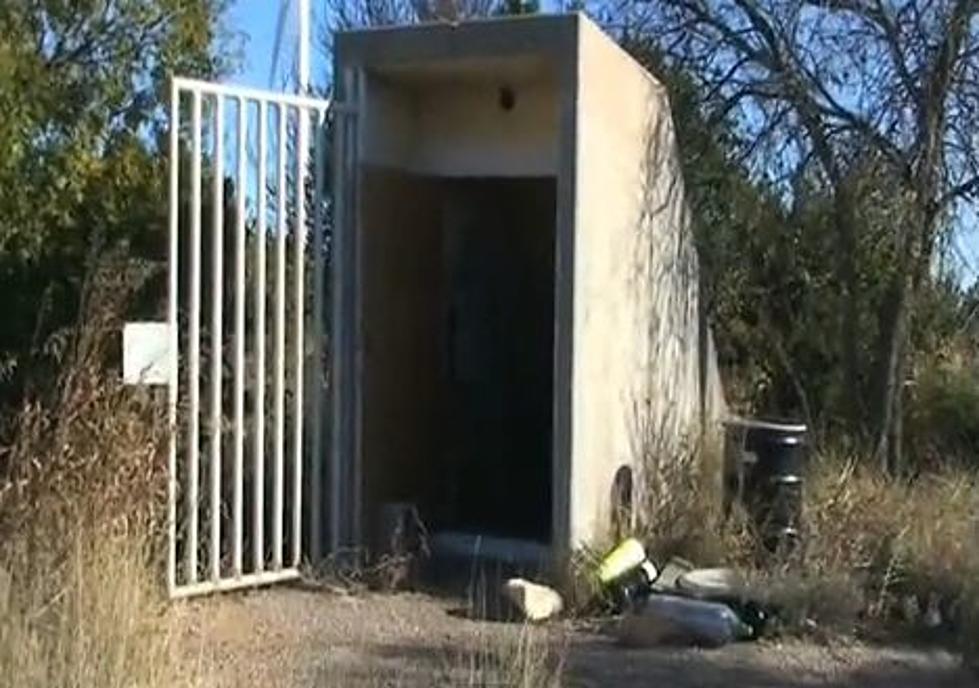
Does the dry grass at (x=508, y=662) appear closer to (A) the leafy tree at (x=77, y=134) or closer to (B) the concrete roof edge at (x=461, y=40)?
(B) the concrete roof edge at (x=461, y=40)

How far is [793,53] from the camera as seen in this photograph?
1583 centimetres

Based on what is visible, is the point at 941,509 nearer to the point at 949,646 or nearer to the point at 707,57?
the point at 949,646

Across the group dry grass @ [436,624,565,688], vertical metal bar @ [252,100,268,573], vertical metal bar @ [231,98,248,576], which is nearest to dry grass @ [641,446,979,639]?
dry grass @ [436,624,565,688]

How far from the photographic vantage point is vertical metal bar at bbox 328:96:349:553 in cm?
1186

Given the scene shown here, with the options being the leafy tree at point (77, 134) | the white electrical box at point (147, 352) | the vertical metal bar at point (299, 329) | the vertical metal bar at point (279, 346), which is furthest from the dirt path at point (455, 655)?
the leafy tree at point (77, 134)

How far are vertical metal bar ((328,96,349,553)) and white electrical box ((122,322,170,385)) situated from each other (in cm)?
171

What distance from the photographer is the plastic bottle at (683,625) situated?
32.8 feet

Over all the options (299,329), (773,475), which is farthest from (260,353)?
(773,475)

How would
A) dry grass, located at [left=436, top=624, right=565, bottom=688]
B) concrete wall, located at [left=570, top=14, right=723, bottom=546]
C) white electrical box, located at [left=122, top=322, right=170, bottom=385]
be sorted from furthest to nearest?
concrete wall, located at [left=570, top=14, right=723, bottom=546] < white electrical box, located at [left=122, top=322, right=170, bottom=385] < dry grass, located at [left=436, top=624, right=565, bottom=688]

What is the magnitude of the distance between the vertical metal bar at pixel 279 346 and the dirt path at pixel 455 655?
68 centimetres

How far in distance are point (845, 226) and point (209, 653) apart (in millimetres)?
9491

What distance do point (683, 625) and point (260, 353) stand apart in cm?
310

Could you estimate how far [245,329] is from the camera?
11.2 m

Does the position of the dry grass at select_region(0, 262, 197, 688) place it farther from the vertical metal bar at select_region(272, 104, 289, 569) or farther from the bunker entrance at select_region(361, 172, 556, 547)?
the bunker entrance at select_region(361, 172, 556, 547)
